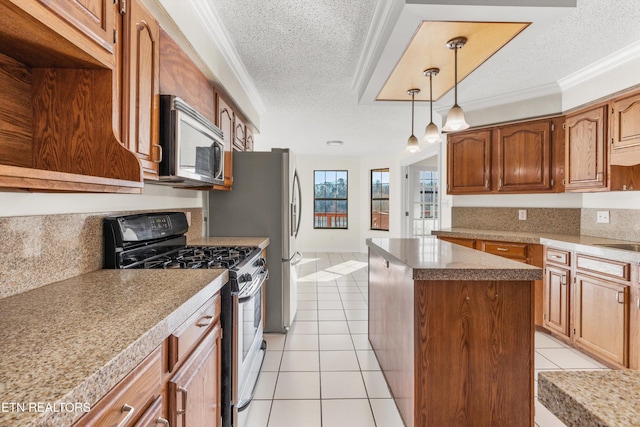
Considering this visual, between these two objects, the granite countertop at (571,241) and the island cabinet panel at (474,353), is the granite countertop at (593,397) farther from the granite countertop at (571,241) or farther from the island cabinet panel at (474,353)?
the granite countertop at (571,241)

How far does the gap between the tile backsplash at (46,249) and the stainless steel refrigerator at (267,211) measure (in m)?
1.41

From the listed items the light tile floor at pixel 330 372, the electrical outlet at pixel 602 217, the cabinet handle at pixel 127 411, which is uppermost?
the electrical outlet at pixel 602 217

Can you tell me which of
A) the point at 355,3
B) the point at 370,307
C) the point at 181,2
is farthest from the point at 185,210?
the point at 355,3

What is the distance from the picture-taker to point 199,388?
1162 mm

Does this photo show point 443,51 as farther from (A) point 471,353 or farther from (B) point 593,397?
(B) point 593,397

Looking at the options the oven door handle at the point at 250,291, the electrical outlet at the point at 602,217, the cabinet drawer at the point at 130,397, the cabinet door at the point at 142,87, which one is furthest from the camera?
the electrical outlet at the point at 602,217

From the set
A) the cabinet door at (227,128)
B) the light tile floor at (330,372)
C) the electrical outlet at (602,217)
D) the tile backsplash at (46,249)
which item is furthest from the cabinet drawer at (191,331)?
the electrical outlet at (602,217)

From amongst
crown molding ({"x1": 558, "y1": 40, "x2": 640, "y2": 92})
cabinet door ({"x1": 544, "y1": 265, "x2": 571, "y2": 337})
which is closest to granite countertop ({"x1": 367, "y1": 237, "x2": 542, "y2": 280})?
cabinet door ({"x1": 544, "y1": 265, "x2": 571, "y2": 337})

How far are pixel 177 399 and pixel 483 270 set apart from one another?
132cm

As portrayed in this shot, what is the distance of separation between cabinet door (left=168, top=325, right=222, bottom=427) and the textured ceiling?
197 centimetres

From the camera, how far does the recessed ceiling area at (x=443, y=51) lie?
1938 mm

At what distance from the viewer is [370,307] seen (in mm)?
2689

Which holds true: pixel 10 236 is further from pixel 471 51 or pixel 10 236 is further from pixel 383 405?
pixel 471 51

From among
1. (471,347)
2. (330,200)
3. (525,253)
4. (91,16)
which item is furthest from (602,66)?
(330,200)
